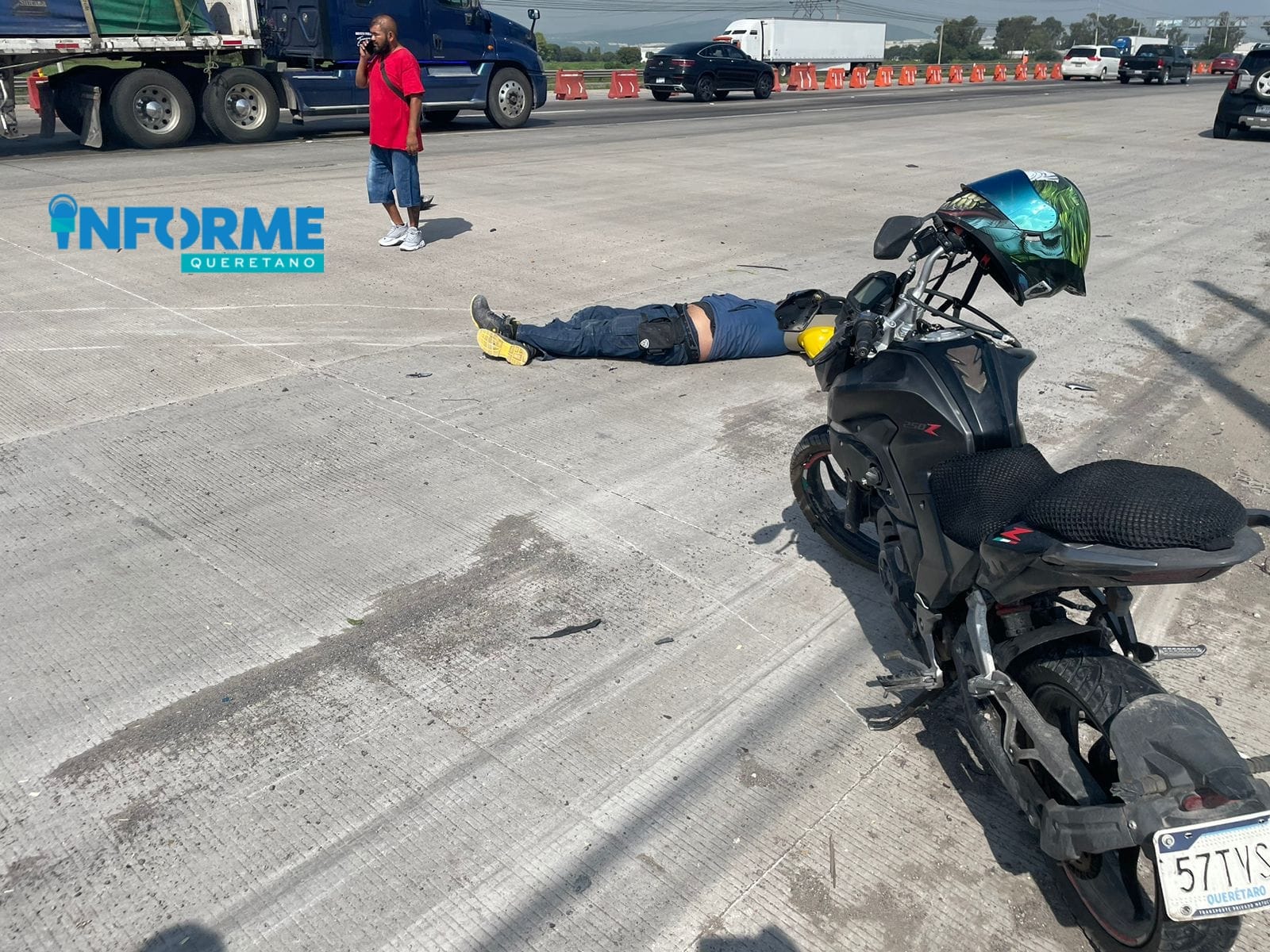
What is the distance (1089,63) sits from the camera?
4588 cm

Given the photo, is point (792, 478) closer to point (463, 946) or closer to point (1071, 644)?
point (1071, 644)

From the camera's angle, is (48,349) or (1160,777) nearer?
(1160,777)

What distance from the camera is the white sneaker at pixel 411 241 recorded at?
8602 mm

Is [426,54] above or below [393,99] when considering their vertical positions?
above

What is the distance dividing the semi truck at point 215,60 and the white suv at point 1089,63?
37566 millimetres

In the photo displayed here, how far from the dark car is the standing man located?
22.0 meters

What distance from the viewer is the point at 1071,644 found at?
7.88 feet

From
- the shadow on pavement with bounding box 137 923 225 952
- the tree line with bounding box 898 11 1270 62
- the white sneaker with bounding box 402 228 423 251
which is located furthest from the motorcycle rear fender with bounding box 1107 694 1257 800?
the tree line with bounding box 898 11 1270 62

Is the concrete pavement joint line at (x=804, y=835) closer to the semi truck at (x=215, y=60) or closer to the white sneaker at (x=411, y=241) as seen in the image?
the white sneaker at (x=411, y=241)

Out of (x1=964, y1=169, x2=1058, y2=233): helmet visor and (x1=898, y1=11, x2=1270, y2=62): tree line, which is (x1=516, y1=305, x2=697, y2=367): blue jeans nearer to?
(x1=964, y1=169, x2=1058, y2=233): helmet visor

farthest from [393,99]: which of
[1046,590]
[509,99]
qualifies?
[509,99]

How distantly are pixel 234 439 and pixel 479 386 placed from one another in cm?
140

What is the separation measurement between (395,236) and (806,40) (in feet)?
140

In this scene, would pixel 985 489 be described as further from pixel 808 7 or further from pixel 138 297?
pixel 808 7
